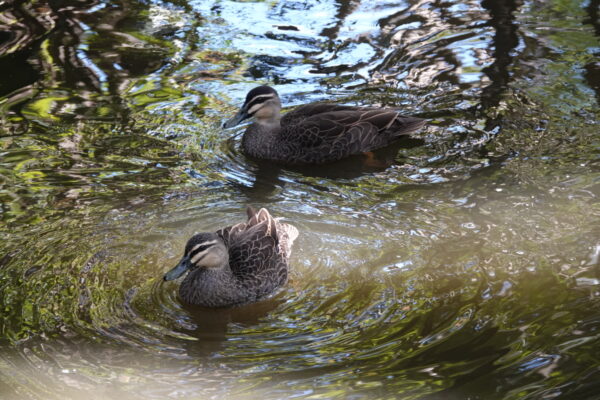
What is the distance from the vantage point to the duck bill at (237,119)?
385 inches

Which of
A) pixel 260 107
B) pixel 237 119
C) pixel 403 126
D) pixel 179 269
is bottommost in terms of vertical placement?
pixel 403 126

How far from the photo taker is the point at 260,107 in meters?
9.80

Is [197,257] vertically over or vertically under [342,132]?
over

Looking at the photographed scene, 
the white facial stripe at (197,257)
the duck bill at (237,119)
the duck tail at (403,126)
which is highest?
the white facial stripe at (197,257)

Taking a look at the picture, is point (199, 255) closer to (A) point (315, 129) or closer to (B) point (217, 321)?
(B) point (217, 321)

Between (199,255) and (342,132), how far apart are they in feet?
10.9

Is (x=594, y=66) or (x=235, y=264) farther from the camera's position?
(x=594, y=66)

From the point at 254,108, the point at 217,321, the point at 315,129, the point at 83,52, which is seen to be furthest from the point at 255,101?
the point at 217,321

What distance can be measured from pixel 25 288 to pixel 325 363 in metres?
2.56

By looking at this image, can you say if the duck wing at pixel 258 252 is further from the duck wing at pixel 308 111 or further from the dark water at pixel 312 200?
the duck wing at pixel 308 111

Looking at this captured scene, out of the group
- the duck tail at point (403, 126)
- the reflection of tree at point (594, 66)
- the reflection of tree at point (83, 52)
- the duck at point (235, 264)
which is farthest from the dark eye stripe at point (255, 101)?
the reflection of tree at point (594, 66)

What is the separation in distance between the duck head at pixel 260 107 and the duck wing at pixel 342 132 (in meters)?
0.27

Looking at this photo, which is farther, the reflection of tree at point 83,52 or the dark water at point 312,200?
the reflection of tree at point 83,52

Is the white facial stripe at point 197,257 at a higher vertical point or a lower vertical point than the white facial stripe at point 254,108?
higher
